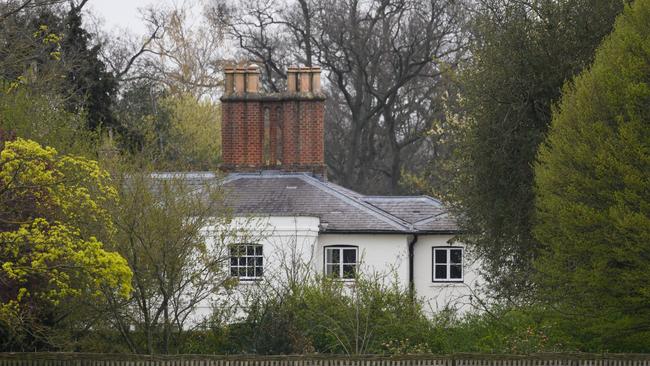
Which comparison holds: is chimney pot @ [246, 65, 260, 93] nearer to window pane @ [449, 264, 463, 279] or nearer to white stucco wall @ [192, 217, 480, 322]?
white stucco wall @ [192, 217, 480, 322]

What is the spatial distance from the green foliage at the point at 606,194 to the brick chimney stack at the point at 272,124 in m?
12.9

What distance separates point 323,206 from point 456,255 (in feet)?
12.4

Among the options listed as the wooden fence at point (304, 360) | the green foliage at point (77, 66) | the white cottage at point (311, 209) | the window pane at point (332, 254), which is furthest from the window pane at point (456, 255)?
the wooden fence at point (304, 360)

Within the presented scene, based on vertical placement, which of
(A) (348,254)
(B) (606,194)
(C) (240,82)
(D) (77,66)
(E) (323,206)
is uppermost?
(C) (240,82)

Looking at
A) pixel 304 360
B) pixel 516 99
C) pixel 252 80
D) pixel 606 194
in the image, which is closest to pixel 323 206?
pixel 252 80

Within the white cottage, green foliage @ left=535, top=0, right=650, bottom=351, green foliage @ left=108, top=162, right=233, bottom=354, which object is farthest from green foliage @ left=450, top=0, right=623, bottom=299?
green foliage @ left=108, top=162, right=233, bottom=354

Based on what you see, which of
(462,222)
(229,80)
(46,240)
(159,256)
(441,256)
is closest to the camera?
(46,240)

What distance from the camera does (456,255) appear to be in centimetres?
3122

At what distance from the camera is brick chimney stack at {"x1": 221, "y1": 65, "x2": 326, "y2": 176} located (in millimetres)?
33000

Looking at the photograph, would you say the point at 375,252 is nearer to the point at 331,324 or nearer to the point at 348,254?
the point at 348,254

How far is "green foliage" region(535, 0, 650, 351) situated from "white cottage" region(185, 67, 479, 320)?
305 inches

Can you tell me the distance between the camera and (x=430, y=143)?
191 ft

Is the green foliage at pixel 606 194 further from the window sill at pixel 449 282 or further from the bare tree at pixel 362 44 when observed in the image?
the bare tree at pixel 362 44

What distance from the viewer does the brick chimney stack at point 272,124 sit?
33000mm
